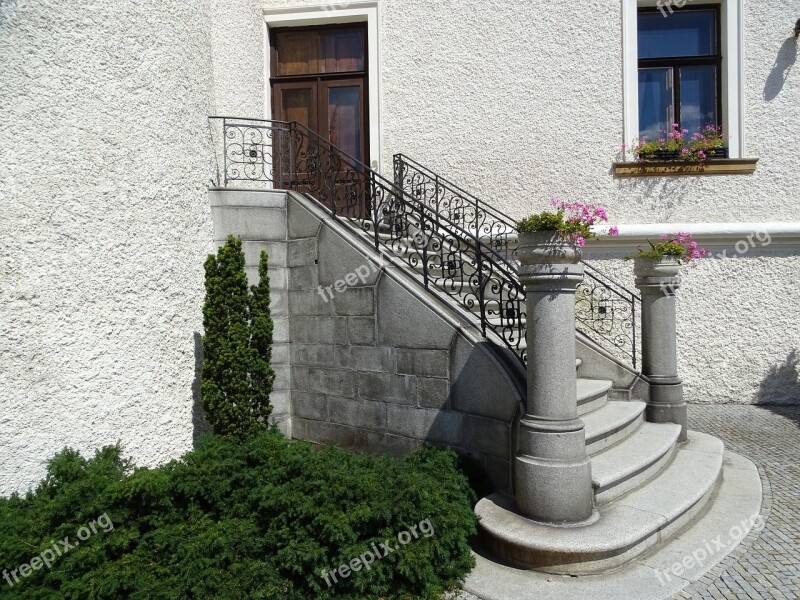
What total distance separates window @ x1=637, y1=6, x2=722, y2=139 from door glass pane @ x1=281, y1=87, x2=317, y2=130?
5150 millimetres

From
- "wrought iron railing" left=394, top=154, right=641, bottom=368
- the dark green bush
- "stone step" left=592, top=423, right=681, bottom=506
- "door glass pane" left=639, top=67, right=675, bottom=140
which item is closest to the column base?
"stone step" left=592, top=423, right=681, bottom=506

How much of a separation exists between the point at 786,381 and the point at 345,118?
7.66m

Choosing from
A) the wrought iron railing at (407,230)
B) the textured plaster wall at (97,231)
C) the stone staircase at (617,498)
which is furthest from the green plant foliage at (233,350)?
the stone staircase at (617,498)

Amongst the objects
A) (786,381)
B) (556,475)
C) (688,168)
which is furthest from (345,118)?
(786,381)

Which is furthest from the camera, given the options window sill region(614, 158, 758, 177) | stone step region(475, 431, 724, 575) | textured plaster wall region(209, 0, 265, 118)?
textured plaster wall region(209, 0, 265, 118)

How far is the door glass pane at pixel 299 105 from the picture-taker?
344 inches

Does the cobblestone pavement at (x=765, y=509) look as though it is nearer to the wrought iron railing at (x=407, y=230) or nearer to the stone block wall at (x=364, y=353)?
the stone block wall at (x=364, y=353)

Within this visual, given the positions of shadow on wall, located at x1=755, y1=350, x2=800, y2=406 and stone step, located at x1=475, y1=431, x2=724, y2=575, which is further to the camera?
shadow on wall, located at x1=755, y1=350, x2=800, y2=406

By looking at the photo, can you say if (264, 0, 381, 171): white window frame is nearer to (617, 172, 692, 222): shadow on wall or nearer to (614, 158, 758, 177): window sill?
(614, 158, 758, 177): window sill

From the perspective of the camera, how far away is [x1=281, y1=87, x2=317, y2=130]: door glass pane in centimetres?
875

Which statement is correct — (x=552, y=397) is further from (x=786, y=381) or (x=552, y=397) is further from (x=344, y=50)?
(x=344, y=50)

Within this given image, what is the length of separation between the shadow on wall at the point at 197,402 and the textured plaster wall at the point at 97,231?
36 mm

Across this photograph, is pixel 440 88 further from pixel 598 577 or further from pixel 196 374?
pixel 598 577

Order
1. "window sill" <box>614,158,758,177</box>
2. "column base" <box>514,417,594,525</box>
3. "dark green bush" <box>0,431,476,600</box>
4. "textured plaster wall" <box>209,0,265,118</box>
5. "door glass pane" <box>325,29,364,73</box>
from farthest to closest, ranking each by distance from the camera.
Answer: "door glass pane" <box>325,29,364,73</box> < "textured plaster wall" <box>209,0,265,118</box> < "window sill" <box>614,158,758,177</box> < "column base" <box>514,417,594,525</box> < "dark green bush" <box>0,431,476,600</box>
